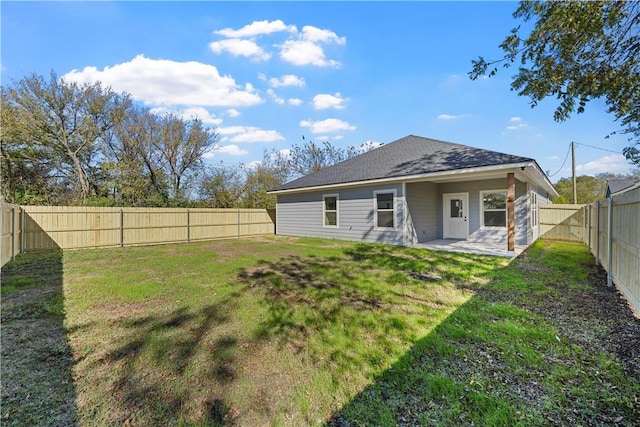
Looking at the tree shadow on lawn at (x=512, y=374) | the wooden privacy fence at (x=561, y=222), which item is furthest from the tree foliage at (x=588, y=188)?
the tree shadow on lawn at (x=512, y=374)

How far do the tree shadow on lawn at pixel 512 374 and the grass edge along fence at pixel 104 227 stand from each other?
8404 millimetres

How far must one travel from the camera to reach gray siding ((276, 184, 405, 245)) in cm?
1014

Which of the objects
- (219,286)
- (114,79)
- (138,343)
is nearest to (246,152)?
(114,79)

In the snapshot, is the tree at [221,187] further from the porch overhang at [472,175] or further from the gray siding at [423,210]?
the gray siding at [423,210]

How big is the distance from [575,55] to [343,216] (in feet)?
27.1

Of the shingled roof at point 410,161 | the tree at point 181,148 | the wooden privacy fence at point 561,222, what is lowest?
the wooden privacy fence at point 561,222

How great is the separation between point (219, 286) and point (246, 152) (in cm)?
1719

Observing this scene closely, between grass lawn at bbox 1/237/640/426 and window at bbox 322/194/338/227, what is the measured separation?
22.1 feet

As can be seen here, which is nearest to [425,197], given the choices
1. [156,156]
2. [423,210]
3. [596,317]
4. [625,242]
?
[423,210]

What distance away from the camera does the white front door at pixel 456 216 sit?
11016 millimetres

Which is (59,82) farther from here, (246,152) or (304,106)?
(304,106)

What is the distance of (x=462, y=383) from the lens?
7.39 ft

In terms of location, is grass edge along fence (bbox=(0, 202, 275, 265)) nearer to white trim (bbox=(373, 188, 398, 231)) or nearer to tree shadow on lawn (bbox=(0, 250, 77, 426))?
tree shadow on lawn (bbox=(0, 250, 77, 426))

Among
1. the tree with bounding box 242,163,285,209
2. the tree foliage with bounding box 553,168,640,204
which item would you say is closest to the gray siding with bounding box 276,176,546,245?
the tree with bounding box 242,163,285,209
